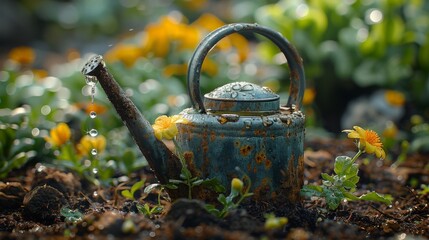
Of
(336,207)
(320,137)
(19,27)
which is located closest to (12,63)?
(320,137)

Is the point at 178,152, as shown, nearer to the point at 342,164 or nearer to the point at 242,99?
the point at 242,99

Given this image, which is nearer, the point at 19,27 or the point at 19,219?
the point at 19,219

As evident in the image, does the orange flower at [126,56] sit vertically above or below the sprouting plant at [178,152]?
above

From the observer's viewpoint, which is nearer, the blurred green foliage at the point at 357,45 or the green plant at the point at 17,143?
the green plant at the point at 17,143

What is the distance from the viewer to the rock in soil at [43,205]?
2844 mm

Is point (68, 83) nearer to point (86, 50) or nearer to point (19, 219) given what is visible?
point (19, 219)

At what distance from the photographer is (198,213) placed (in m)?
2.35

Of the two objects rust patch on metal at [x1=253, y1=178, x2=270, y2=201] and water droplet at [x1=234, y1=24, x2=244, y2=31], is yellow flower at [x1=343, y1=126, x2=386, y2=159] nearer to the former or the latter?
rust patch on metal at [x1=253, y1=178, x2=270, y2=201]

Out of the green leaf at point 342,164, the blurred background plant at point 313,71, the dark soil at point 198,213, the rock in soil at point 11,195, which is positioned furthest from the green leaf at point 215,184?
the blurred background plant at point 313,71

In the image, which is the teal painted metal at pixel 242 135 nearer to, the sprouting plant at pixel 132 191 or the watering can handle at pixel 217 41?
the watering can handle at pixel 217 41

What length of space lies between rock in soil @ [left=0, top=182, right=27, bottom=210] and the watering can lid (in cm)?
96

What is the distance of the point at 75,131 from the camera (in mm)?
4500

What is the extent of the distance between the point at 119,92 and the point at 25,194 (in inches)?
29.4

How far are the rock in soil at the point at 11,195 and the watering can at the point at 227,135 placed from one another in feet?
2.32
